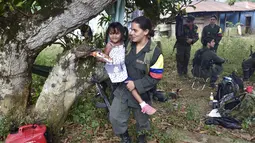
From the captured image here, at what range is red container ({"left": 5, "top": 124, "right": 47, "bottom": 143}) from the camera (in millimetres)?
2879

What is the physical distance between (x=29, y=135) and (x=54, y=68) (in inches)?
37.2

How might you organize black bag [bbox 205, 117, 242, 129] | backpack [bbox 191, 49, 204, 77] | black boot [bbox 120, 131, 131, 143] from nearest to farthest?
black boot [bbox 120, 131, 131, 143]
black bag [bbox 205, 117, 242, 129]
backpack [bbox 191, 49, 204, 77]

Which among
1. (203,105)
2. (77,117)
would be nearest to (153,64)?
(77,117)

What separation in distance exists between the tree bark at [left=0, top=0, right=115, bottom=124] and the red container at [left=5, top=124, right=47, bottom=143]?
417 millimetres

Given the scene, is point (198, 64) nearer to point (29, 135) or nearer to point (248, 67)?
point (248, 67)

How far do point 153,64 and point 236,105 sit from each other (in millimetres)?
2341

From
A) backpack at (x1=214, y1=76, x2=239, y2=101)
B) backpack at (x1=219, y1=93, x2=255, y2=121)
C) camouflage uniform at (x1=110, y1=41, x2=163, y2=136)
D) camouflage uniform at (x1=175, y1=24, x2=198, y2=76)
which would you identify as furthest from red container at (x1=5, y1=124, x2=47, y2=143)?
camouflage uniform at (x1=175, y1=24, x2=198, y2=76)

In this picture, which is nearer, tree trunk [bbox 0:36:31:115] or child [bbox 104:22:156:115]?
child [bbox 104:22:156:115]

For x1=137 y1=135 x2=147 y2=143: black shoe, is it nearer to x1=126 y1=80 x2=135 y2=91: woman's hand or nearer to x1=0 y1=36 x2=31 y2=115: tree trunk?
x1=126 y1=80 x2=135 y2=91: woman's hand

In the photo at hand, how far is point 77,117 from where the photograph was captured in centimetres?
393

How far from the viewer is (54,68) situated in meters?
3.47

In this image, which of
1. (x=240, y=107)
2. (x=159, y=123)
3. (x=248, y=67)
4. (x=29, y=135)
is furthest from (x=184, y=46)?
(x=29, y=135)

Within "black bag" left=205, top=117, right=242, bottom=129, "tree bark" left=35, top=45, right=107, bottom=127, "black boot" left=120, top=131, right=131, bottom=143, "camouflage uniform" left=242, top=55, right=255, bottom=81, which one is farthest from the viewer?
"camouflage uniform" left=242, top=55, right=255, bottom=81

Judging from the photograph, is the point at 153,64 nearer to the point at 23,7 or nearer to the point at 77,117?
the point at 77,117
